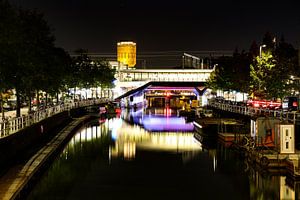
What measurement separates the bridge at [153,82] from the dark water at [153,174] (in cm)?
6563

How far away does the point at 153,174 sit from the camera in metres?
30.6

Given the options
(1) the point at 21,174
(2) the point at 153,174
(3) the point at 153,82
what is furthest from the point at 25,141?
(3) the point at 153,82

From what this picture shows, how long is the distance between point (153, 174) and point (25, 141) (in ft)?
26.9

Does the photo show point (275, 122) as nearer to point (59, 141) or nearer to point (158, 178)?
point (158, 178)

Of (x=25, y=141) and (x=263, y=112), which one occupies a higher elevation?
(x=263, y=112)

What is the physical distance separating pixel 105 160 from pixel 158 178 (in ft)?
24.4

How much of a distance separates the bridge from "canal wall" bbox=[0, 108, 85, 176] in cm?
6262

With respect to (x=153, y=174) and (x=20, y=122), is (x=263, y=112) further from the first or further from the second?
(x=20, y=122)

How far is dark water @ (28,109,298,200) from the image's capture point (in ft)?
82.4

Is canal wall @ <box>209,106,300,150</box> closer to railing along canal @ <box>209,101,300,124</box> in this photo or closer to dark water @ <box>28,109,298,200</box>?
railing along canal @ <box>209,101,300,124</box>

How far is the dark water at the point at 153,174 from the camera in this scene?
25.1 meters

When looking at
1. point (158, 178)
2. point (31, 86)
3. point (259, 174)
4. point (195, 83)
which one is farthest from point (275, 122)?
point (195, 83)

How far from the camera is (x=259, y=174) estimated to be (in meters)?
28.3

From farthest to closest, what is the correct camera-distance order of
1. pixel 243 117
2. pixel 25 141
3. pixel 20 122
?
pixel 243 117 < pixel 20 122 < pixel 25 141
